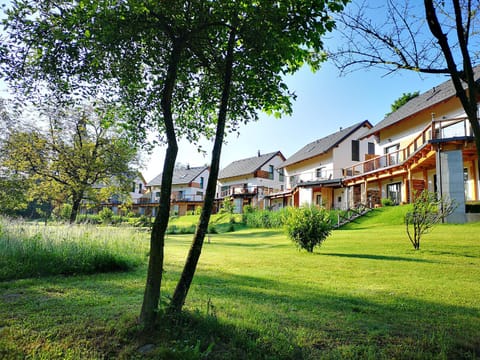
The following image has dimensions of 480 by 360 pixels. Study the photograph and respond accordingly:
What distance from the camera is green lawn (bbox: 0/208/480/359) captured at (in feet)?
9.87

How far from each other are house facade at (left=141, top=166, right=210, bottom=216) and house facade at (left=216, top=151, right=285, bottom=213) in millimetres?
4542

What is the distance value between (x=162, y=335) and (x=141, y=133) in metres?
2.77

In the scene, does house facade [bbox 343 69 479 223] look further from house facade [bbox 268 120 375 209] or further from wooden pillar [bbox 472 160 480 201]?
house facade [bbox 268 120 375 209]

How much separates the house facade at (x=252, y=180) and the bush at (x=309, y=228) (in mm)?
28169

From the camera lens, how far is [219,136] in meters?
3.62

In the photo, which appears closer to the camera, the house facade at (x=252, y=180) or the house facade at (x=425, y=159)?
the house facade at (x=425, y=159)

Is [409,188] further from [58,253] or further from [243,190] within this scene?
[243,190]

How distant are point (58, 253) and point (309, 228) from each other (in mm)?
7478

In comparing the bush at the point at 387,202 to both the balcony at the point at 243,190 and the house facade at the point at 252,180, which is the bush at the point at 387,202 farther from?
the balcony at the point at 243,190

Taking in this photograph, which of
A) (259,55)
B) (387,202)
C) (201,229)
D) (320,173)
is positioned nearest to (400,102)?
(320,173)

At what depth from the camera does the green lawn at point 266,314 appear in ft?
9.87

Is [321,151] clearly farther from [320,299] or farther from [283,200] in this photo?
[320,299]

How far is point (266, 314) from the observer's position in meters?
3.99

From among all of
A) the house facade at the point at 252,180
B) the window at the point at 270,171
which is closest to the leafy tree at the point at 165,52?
the house facade at the point at 252,180
